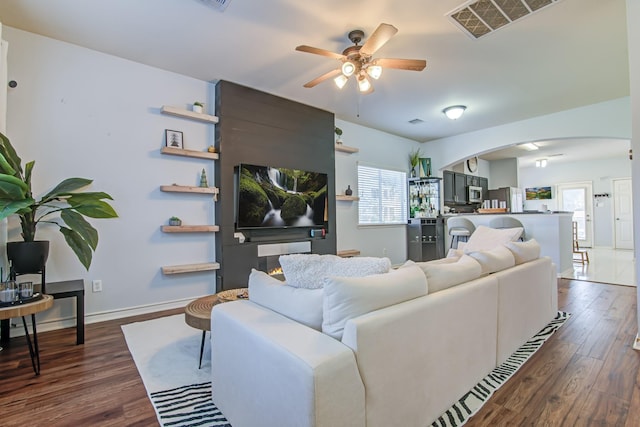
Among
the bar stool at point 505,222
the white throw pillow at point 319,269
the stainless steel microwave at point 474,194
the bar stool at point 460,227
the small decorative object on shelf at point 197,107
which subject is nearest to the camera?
the white throw pillow at point 319,269

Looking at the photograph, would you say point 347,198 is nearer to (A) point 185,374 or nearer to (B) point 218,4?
(B) point 218,4

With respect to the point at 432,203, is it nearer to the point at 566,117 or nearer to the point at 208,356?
the point at 566,117

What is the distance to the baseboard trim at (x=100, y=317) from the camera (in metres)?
2.87

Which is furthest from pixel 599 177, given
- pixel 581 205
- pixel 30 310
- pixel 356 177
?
pixel 30 310

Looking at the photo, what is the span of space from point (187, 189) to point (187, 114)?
90cm

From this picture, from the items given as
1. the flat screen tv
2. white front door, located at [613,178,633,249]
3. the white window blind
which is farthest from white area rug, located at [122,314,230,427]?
white front door, located at [613,178,633,249]

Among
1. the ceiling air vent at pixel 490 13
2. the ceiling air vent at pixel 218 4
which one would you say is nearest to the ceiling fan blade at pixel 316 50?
the ceiling air vent at pixel 218 4

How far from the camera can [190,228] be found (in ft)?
12.2

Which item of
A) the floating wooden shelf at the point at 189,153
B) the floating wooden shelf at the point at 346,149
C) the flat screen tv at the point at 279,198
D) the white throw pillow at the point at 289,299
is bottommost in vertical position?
the white throw pillow at the point at 289,299

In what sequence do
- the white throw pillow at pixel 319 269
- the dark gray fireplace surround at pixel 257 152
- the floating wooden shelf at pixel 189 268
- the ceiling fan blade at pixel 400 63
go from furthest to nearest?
the dark gray fireplace surround at pixel 257 152
the floating wooden shelf at pixel 189 268
the ceiling fan blade at pixel 400 63
the white throw pillow at pixel 319 269

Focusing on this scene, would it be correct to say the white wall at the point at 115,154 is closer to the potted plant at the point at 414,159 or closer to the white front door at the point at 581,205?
the potted plant at the point at 414,159

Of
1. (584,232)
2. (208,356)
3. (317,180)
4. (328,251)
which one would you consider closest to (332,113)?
(317,180)

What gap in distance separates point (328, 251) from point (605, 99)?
4.72 m

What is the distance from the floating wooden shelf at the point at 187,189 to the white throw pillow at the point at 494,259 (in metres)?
2.95
